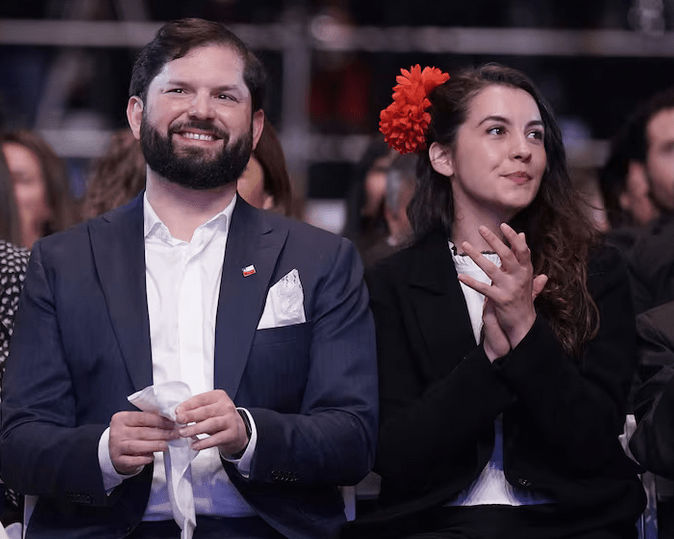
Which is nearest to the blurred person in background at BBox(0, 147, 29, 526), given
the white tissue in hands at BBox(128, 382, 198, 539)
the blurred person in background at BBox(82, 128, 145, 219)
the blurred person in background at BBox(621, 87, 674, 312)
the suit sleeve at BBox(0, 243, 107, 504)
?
the suit sleeve at BBox(0, 243, 107, 504)

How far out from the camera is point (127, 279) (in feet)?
9.53

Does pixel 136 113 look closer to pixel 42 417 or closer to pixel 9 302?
pixel 9 302

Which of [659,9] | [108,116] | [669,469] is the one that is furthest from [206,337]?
[659,9]

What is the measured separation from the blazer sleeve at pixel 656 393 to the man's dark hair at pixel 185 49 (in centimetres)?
125

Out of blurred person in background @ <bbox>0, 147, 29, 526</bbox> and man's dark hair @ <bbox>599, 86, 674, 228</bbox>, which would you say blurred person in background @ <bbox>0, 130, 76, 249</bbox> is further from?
man's dark hair @ <bbox>599, 86, 674, 228</bbox>

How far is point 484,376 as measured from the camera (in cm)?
286

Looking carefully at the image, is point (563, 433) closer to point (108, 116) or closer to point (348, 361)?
point (348, 361)

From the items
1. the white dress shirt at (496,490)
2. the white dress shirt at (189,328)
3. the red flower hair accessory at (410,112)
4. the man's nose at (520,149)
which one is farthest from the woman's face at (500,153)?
the white dress shirt at (189,328)

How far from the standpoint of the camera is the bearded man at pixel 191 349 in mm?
2729

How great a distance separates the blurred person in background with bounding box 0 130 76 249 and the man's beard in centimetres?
186

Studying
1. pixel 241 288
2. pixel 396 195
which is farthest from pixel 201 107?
pixel 396 195

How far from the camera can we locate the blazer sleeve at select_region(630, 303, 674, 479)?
2.79 m

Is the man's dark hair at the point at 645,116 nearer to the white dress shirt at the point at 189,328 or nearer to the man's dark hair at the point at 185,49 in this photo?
the man's dark hair at the point at 185,49

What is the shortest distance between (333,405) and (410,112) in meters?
0.96
